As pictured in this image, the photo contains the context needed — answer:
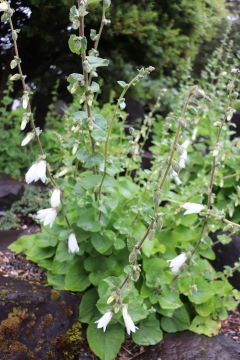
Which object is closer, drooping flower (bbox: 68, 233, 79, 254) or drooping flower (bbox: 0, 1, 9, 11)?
drooping flower (bbox: 0, 1, 9, 11)

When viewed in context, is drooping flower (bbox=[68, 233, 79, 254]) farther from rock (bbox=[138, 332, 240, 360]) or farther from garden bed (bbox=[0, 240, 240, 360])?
rock (bbox=[138, 332, 240, 360])

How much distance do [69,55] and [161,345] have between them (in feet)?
11.1

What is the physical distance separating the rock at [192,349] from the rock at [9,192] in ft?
7.16

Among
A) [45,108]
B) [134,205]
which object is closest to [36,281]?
[134,205]

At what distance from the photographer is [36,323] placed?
234 centimetres

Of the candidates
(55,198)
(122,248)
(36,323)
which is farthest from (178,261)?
(36,323)

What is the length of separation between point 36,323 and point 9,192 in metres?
2.11

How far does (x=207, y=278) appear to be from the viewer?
108 inches

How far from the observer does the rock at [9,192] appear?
4.18 meters

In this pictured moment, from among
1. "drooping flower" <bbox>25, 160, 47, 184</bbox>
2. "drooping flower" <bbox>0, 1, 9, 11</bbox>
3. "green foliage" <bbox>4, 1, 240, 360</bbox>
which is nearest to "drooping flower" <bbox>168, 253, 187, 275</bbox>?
"green foliage" <bbox>4, 1, 240, 360</bbox>

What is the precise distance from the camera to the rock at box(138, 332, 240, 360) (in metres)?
2.44

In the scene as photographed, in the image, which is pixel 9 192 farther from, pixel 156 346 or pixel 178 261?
pixel 178 261

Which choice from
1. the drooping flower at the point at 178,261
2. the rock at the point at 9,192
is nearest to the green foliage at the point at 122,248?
the drooping flower at the point at 178,261

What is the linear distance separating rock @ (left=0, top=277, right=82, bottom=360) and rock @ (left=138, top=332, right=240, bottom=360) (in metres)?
0.44
